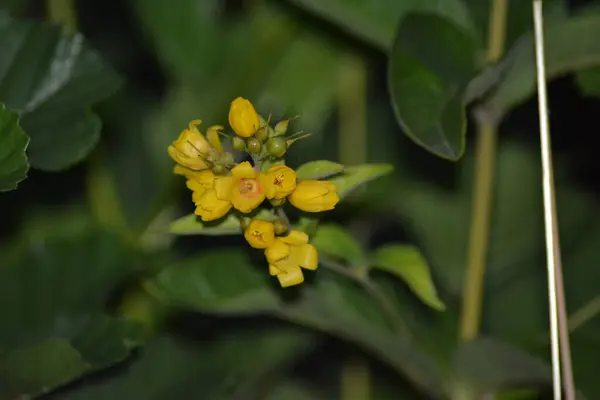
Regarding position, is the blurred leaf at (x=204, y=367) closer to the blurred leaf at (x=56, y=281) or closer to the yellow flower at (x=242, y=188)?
the blurred leaf at (x=56, y=281)

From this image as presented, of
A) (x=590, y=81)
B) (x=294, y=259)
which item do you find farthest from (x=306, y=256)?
(x=590, y=81)

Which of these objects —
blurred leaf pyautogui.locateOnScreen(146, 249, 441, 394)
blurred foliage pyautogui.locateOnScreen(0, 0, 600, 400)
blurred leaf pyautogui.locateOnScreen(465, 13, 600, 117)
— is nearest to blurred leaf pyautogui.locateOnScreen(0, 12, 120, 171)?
blurred foliage pyautogui.locateOnScreen(0, 0, 600, 400)

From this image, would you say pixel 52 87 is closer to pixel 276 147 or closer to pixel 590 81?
pixel 276 147

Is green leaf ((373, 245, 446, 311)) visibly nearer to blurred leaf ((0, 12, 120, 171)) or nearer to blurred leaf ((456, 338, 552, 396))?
blurred leaf ((456, 338, 552, 396))

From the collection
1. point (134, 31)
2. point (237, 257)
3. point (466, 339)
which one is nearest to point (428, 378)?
point (466, 339)

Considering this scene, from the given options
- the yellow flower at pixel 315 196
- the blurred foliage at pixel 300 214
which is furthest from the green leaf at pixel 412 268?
the yellow flower at pixel 315 196

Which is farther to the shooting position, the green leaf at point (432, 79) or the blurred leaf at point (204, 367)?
the blurred leaf at point (204, 367)

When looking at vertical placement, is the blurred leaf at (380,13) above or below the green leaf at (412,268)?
above

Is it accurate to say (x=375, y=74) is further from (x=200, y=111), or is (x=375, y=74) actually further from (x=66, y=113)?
(x=66, y=113)
